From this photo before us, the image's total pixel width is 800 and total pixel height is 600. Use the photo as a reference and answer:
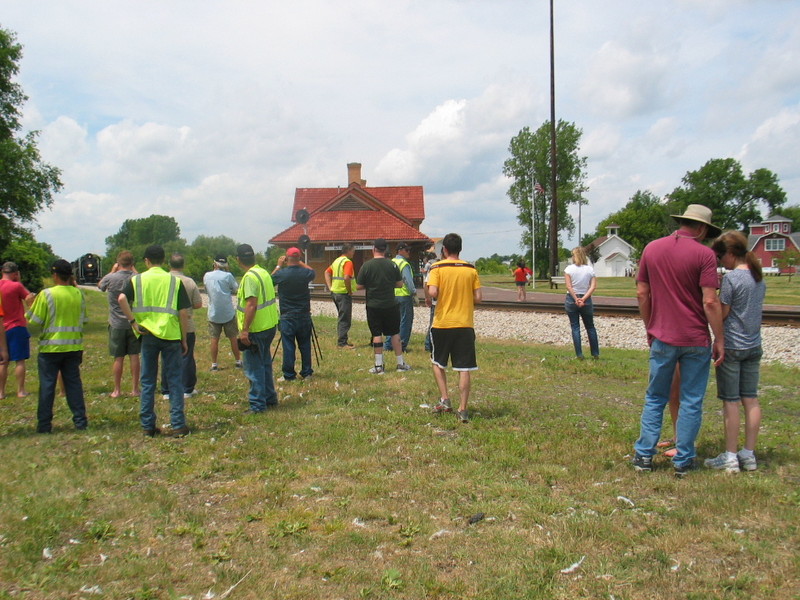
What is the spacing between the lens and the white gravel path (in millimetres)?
13258

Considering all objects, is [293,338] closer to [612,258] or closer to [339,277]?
[339,277]

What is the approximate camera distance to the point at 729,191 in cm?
10631

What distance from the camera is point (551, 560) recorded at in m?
3.78

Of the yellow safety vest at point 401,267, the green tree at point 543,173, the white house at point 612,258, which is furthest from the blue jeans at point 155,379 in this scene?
the white house at point 612,258

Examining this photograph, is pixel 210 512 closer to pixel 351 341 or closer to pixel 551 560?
pixel 551 560

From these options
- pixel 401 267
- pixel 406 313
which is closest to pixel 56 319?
pixel 401 267

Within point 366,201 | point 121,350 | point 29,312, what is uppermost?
point 366,201

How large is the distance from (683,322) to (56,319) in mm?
6143

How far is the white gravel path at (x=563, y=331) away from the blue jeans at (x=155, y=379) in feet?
32.7

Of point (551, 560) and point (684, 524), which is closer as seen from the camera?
point (551, 560)

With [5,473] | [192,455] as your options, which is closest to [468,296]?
[192,455]

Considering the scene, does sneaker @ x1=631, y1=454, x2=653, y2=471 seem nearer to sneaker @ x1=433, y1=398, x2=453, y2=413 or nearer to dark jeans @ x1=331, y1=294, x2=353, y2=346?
sneaker @ x1=433, y1=398, x2=453, y2=413

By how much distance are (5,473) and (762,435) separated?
21.9ft

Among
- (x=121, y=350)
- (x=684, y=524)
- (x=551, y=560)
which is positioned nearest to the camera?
(x=551, y=560)
